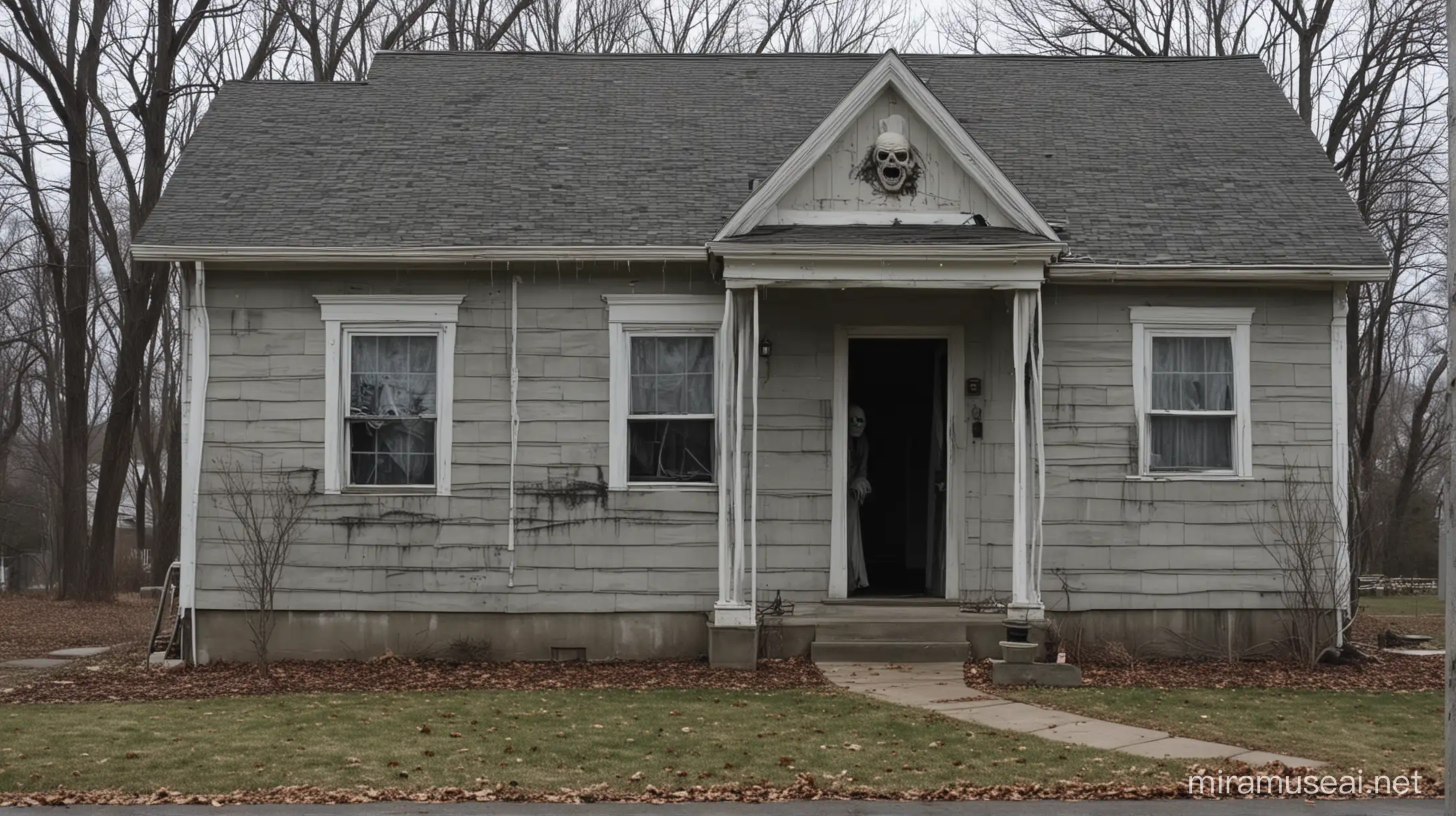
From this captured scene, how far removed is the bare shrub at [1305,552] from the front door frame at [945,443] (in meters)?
2.79

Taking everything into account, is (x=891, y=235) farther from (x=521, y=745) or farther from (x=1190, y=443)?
(x=521, y=745)

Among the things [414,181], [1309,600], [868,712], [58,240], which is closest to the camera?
[868,712]

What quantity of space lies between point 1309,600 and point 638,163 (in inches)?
304

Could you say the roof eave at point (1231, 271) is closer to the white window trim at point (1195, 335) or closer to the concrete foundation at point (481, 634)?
the white window trim at point (1195, 335)

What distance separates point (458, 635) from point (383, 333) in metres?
2.89

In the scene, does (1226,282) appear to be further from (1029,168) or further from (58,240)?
(58,240)

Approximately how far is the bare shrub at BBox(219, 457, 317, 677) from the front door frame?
4863 millimetres

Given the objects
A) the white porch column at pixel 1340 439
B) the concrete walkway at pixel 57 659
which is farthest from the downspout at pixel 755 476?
the concrete walkway at pixel 57 659

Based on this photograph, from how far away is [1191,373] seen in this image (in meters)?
13.5

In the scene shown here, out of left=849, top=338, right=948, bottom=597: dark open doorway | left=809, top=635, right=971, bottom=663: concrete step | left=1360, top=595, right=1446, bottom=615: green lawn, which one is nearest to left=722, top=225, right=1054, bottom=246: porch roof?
left=849, top=338, right=948, bottom=597: dark open doorway

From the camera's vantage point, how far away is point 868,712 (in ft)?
33.0

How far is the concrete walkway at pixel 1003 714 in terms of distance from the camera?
28.6ft

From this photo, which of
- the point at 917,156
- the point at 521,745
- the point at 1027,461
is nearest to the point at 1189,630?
the point at 1027,461

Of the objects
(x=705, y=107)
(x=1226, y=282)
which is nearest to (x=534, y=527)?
(x=705, y=107)
